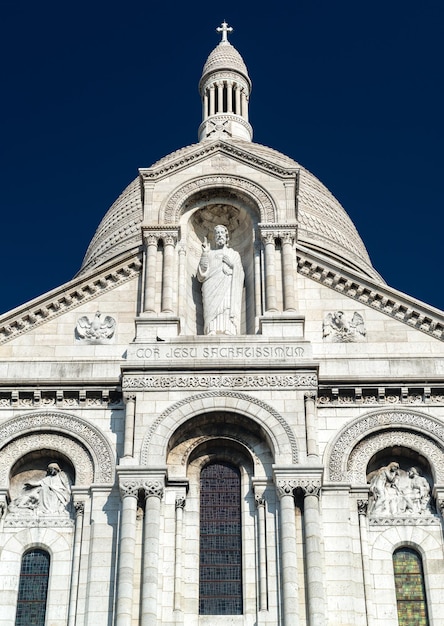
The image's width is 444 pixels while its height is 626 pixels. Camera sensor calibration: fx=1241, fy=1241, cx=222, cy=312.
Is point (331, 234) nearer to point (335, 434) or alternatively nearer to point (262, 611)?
point (335, 434)

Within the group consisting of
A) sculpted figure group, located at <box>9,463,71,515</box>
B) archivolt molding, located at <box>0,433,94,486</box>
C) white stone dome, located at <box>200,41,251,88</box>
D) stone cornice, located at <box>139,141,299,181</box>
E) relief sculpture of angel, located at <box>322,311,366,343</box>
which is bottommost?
sculpted figure group, located at <box>9,463,71,515</box>

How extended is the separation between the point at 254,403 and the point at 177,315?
3.54m

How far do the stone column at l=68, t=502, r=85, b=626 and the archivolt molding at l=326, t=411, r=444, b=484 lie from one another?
5.50 metres

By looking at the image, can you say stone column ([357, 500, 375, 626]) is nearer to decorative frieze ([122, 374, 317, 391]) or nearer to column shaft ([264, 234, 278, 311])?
decorative frieze ([122, 374, 317, 391])

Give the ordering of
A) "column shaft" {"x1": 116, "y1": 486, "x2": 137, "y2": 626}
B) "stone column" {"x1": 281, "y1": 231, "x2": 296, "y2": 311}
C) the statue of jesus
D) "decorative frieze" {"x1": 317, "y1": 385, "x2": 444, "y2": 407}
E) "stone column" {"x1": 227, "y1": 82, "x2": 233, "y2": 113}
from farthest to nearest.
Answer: "stone column" {"x1": 227, "y1": 82, "x2": 233, "y2": 113} → the statue of jesus → "stone column" {"x1": 281, "y1": 231, "x2": 296, "y2": 311} → "decorative frieze" {"x1": 317, "y1": 385, "x2": 444, "y2": 407} → "column shaft" {"x1": 116, "y1": 486, "x2": 137, "y2": 626}

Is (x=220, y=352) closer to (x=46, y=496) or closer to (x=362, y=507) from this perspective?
(x=362, y=507)

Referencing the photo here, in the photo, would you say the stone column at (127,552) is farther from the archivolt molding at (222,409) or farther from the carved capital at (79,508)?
the carved capital at (79,508)

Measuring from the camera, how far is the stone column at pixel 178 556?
83.4ft

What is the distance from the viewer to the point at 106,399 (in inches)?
1117

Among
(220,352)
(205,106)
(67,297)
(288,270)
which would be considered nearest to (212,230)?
(288,270)

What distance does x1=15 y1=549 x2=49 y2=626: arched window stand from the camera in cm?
2583

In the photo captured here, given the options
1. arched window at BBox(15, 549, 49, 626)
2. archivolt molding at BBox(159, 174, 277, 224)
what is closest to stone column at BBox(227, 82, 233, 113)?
archivolt molding at BBox(159, 174, 277, 224)

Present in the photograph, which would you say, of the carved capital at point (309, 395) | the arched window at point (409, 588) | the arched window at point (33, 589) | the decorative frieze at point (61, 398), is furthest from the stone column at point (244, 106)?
the arched window at point (33, 589)

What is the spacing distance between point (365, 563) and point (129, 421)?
595 cm
